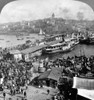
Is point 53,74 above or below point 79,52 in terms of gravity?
below

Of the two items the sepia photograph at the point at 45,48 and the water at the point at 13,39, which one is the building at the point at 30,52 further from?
the water at the point at 13,39

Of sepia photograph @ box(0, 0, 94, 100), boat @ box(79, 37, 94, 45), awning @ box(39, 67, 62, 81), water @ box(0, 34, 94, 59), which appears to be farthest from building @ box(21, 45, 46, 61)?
boat @ box(79, 37, 94, 45)

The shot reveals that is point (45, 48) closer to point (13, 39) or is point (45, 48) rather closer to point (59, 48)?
point (59, 48)

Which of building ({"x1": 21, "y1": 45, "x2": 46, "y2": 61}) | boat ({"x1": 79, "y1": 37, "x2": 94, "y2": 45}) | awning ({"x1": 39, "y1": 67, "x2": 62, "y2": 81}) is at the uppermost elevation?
boat ({"x1": 79, "y1": 37, "x2": 94, "y2": 45})

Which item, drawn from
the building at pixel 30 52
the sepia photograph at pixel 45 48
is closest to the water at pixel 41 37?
the sepia photograph at pixel 45 48

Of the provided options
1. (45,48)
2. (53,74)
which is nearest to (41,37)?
(45,48)

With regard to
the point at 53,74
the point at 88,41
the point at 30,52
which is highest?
the point at 88,41

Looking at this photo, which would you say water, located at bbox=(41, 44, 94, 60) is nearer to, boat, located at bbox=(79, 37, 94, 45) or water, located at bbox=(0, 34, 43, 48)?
boat, located at bbox=(79, 37, 94, 45)

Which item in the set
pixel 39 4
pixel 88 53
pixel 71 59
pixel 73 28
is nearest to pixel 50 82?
pixel 71 59
